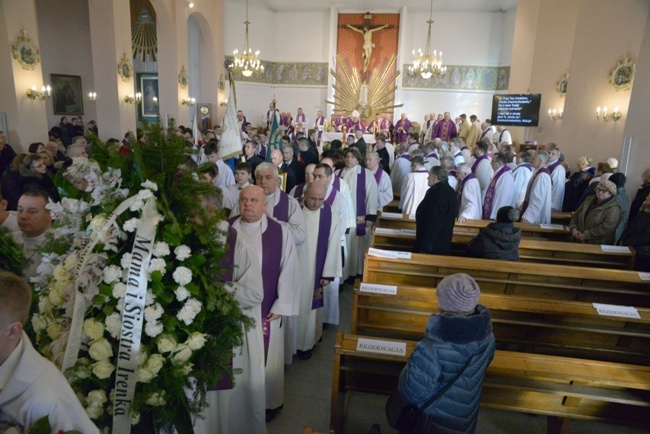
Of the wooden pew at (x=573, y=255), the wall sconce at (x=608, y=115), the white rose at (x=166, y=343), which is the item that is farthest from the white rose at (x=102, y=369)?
the wall sconce at (x=608, y=115)

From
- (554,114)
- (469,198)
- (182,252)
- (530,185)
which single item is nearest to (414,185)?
(469,198)

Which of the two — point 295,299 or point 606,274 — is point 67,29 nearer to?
point 295,299

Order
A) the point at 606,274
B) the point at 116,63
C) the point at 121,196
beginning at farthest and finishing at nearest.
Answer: the point at 116,63
the point at 606,274
the point at 121,196

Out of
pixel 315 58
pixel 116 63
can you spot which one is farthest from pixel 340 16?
pixel 116 63

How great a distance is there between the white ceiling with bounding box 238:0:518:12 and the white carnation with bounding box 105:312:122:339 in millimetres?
21850

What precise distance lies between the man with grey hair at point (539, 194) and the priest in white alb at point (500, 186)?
325mm

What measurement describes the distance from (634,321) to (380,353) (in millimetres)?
Answer: 2283

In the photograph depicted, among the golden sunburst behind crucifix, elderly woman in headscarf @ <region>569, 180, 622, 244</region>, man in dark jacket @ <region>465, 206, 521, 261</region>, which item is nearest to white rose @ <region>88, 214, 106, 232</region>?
man in dark jacket @ <region>465, 206, 521, 261</region>

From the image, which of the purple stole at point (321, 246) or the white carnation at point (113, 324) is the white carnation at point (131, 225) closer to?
the white carnation at point (113, 324)

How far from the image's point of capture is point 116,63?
38.8ft

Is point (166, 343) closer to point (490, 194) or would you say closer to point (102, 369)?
point (102, 369)

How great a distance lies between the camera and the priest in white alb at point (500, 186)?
25.0ft

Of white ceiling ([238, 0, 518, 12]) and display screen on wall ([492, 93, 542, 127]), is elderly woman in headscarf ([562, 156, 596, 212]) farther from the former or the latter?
white ceiling ([238, 0, 518, 12])

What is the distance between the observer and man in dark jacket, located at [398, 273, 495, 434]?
89.4 inches
